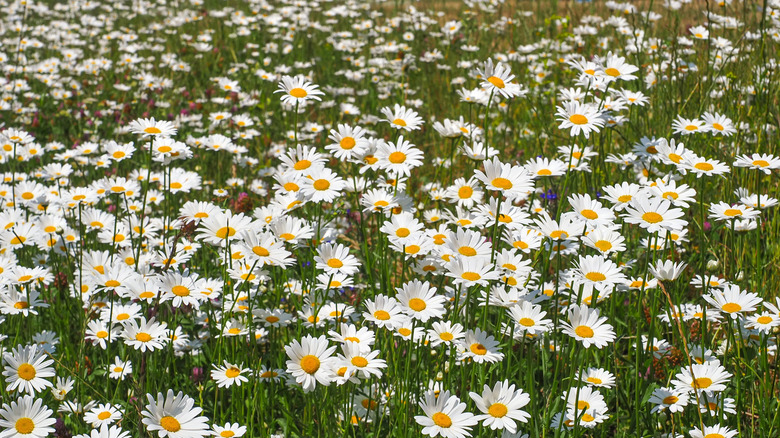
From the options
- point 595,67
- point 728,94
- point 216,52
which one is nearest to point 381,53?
point 216,52

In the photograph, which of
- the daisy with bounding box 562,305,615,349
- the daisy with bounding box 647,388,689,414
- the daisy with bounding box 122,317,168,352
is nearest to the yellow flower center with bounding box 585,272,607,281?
the daisy with bounding box 562,305,615,349

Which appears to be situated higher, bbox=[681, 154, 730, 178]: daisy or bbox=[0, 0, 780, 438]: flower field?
bbox=[681, 154, 730, 178]: daisy

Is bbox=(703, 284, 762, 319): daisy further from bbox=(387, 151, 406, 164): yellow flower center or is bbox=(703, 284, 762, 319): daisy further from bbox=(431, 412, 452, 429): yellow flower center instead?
bbox=(387, 151, 406, 164): yellow flower center

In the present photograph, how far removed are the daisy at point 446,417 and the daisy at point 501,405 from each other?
5cm

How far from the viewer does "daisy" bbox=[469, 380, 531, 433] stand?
1.69m

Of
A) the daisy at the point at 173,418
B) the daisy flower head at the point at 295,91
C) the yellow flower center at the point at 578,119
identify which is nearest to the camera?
the daisy at the point at 173,418

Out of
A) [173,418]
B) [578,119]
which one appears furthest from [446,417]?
[578,119]

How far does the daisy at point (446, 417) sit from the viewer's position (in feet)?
5.37

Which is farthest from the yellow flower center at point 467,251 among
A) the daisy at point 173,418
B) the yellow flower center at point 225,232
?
the daisy at point 173,418

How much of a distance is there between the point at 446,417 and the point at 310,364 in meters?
0.41

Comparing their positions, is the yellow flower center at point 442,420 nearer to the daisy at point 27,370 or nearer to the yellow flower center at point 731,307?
the yellow flower center at point 731,307

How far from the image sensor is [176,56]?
8008mm

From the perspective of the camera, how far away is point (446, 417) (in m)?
1.68

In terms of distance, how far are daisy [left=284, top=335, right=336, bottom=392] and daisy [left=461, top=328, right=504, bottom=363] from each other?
404 millimetres
